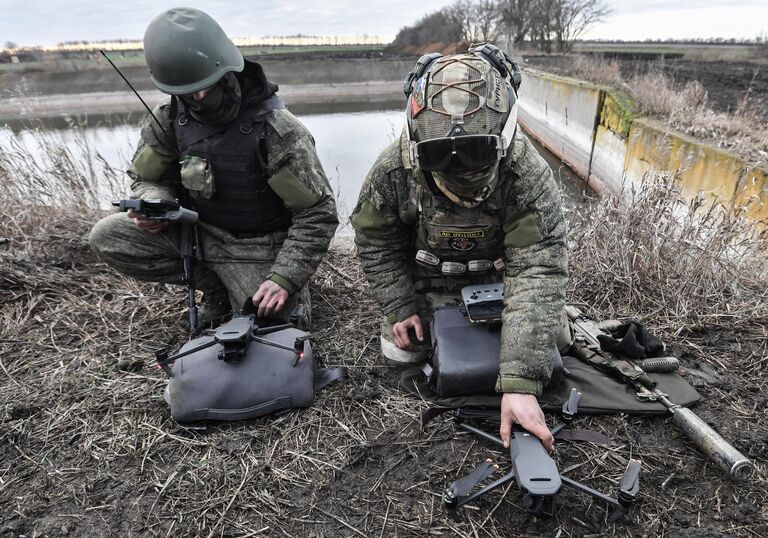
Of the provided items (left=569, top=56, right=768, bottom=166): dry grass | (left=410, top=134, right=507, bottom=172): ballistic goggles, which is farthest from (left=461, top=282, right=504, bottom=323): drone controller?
(left=569, top=56, right=768, bottom=166): dry grass

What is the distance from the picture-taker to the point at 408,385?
2.31 meters

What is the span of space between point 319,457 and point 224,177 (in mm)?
1558

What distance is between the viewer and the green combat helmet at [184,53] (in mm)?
2242

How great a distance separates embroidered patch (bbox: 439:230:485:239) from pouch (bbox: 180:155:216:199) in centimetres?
130

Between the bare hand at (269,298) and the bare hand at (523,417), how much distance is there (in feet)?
4.21

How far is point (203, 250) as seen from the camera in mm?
2859

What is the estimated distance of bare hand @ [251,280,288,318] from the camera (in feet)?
8.16

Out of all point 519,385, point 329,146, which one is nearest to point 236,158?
point 519,385

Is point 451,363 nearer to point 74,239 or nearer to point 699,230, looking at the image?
point 699,230

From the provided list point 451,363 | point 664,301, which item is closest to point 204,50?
point 451,363

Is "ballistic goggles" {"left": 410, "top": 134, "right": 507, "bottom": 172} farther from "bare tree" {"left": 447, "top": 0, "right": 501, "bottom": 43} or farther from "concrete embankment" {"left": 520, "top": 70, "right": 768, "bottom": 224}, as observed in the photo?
"bare tree" {"left": 447, "top": 0, "right": 501, "bottom": 43}

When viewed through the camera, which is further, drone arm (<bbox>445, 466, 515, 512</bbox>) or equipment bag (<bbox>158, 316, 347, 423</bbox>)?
equipment bag (<bbox>158, 316, 347, 423</bbox>)

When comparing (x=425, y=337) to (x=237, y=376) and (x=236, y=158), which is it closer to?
(x=237, y=376)

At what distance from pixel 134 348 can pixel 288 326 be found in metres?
0.99
